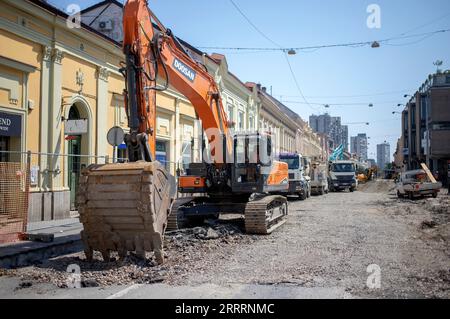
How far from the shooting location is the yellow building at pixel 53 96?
40.0 ft

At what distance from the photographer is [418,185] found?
23.6 m

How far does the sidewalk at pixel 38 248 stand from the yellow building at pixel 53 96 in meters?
2.12

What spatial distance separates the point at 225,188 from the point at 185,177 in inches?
42.0

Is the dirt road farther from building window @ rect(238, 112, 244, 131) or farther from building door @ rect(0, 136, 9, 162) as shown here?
building window @ rect(238, 112, 244, 131)

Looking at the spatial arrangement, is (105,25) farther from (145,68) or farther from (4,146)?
(145,68)

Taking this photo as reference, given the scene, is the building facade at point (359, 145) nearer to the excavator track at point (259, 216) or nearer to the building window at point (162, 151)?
the building window at point (162, 151)

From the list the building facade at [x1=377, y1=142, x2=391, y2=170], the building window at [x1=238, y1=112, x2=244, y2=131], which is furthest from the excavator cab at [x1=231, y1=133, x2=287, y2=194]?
the building facade at [x1=377, y1=142, x2=391, y2=170]

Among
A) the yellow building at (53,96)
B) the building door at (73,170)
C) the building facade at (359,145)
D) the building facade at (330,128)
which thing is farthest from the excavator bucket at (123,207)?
the building facade at (359,145)

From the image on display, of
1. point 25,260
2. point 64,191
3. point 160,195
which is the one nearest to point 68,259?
point 25,260

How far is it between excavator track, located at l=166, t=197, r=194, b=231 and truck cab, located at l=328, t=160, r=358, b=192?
2581 cm

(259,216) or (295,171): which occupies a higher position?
(295,171)

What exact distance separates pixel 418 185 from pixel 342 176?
1171cm

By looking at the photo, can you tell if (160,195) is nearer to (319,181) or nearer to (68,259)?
(68,259)

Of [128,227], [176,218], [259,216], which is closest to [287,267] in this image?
[128,227]
